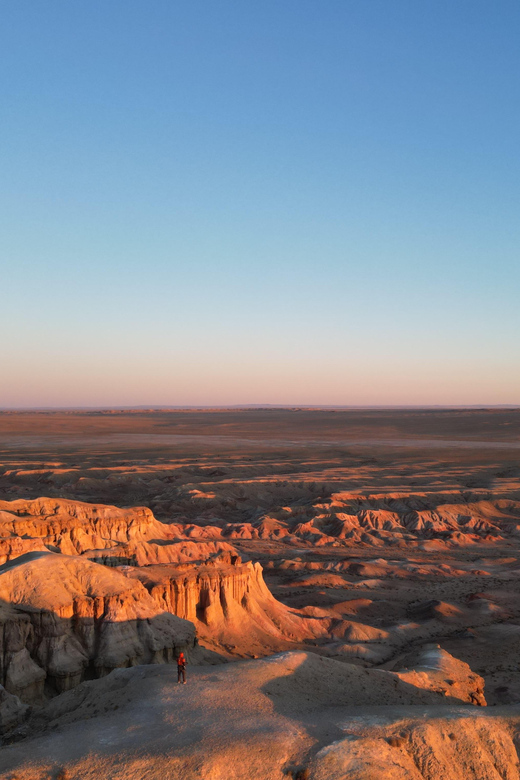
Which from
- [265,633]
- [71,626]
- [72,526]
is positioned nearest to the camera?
[71,626]

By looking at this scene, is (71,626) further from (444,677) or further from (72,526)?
(72,526)

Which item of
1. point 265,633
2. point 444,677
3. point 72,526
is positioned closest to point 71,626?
point 265,633

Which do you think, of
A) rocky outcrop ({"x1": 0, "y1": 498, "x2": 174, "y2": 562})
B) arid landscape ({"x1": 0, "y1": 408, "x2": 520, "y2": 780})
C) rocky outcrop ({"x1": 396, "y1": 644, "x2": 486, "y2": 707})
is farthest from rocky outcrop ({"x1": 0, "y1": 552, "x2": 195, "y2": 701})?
rocky outcrop ({"x1": 396, "y1": 644, "x2": 486, "y2": 707})

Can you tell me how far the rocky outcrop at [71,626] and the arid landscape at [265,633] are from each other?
0.21 feet

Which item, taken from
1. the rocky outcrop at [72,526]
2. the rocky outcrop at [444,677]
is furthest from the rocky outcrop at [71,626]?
the rocky outcrop at [444,677]

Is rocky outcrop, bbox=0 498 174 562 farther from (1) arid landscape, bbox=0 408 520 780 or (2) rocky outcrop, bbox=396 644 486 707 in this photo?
(2) rocky outcrop, bbox=396 644 486 707

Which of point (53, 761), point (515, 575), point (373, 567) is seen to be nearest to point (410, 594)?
point (373, 567)

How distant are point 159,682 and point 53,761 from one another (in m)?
4.28

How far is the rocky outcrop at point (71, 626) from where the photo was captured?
20.0 metres

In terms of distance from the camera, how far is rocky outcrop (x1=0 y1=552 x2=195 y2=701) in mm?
20047

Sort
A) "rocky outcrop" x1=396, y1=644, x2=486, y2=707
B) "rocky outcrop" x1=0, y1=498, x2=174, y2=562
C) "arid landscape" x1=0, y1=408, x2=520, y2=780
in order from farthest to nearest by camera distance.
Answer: "rocky outcrop" x1=0, y1=498, x2=174, y2=562
"rocky outcrop" x1=396, y1=644, x2=486, y2=707
"arid landscape" x1=0, y1=408, x2=520, y2=780

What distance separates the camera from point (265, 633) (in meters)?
28.8

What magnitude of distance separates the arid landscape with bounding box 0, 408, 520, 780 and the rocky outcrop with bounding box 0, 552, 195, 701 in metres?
0.06

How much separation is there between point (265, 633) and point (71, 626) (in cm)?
1054
